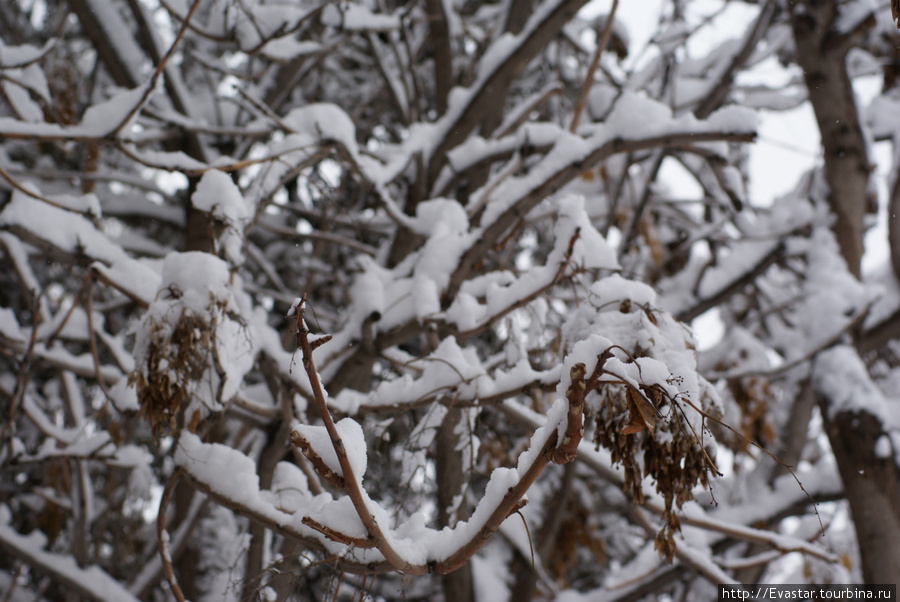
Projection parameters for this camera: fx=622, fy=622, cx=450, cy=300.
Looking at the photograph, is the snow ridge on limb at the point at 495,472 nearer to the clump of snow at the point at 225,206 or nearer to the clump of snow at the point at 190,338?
the clump of snow at the point at 190,338

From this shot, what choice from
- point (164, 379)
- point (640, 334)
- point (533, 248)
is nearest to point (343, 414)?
point (164, 379)

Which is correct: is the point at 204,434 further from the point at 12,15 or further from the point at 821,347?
the point at 12,15

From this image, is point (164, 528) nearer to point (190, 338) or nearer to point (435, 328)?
point (190, 338)

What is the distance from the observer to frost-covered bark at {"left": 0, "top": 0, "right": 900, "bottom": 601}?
123 cm

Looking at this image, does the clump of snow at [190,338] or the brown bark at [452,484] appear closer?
the clump of snow at [190,338]

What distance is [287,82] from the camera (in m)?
3.29

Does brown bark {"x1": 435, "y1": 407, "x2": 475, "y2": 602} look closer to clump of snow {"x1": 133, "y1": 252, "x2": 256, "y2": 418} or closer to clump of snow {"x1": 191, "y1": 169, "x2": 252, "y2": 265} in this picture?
clump of snow {"x1": 133, "y1": 252, "x2": 256, "y2": 418}

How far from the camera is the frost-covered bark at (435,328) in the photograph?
4.04 ft

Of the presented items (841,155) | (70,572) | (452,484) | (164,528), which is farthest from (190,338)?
(841,155)

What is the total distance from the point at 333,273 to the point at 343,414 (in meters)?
1.95

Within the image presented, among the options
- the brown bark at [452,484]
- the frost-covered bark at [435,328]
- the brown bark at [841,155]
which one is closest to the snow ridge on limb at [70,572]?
the frost-covered bark at [435,328]

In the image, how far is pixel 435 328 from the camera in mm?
1962

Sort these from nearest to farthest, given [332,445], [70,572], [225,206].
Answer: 1. [332,445]
2. [225,206]
3. [70,572]

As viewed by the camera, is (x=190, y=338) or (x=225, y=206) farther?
(x=225, y=206)
